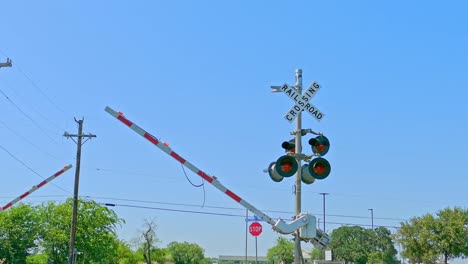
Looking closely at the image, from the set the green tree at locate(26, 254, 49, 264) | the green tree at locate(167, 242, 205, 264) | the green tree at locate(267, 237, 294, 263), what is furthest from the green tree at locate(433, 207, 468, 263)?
the green tree at locate(167, 242, 205, 264)

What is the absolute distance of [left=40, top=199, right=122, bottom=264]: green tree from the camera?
6069 centimetres

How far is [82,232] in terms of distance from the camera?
6044 centimetres

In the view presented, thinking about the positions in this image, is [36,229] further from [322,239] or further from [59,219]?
[322,239]

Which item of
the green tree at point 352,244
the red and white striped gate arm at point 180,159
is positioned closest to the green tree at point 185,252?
the green tree at point 352,244

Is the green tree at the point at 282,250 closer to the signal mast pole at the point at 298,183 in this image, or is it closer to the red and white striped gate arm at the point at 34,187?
the red and white striped gate arm at the point at 34,187

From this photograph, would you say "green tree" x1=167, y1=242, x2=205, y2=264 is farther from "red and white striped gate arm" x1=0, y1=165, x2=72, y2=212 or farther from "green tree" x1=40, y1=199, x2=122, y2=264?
"red and white striped gate arm" x1=0, y1=165, x2=72, y2=212

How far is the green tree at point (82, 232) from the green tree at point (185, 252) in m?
77.0

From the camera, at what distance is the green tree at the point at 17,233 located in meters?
63.6

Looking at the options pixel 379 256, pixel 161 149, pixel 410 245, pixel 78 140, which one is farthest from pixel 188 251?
pixel 161 149

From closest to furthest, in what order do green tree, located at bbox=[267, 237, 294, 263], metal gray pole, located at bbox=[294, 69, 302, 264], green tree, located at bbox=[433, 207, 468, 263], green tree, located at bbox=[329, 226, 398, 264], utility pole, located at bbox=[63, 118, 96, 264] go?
1. metal gray pole, located at bbox=[294, 69, 302, 264]
2. utility pole, located at bbox=[63, 118, 96, 264]
3. green tree, located at bbox=[433, 207, 468, 263]
4. green tree, located at bbox=[267, 237, 294, 263]
5. green tree, located at bbox=[329, 226, 398, 264]

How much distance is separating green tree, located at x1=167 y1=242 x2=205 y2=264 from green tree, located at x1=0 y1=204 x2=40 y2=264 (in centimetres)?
7613

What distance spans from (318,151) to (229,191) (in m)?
1.49

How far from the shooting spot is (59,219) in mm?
62531

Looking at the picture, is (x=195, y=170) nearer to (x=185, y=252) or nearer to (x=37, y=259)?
(x=37, y=259)
